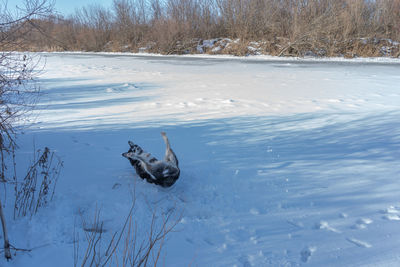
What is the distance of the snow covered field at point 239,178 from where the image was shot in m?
2.57

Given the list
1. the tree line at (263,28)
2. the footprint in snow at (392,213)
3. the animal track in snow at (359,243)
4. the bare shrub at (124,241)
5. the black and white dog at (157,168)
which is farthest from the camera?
the tree line at (263,28)

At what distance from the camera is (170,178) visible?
3424mm

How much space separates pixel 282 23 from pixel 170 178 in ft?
79.7

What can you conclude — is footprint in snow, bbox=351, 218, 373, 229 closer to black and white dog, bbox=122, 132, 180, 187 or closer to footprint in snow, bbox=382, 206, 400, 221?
footprint in snow, bbox=382, 206, 400, 221

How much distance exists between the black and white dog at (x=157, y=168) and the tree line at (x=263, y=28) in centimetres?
1596

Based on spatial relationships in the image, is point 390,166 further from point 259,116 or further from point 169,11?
point 169,11

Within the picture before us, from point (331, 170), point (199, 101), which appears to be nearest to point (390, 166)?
point (331, 170)

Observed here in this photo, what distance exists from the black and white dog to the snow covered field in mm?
135

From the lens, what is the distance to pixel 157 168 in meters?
3.41

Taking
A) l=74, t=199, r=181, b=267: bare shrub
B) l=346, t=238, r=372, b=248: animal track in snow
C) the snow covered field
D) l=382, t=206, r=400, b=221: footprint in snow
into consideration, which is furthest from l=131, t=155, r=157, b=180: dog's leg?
l=382, t=206, r=400, b=221: footprint in snow

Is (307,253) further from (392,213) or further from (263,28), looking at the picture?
(263,28)

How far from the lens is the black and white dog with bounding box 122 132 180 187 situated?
3400 mm

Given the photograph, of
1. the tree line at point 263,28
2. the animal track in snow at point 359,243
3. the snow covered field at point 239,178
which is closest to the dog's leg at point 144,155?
the snow covered field at point 239,178

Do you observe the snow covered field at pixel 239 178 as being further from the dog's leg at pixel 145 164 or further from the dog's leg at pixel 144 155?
the dog's leg at pixel 144 155
